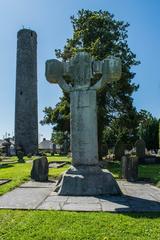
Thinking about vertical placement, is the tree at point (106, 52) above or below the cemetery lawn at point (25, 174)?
above

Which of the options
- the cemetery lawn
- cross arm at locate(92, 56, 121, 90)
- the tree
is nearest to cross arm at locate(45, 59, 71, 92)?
cross arm at locate(92, 56, 121, 90)

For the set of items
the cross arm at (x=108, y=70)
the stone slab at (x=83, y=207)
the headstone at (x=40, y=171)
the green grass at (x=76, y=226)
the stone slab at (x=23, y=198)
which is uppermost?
the cross arm at (x=108, y=70)

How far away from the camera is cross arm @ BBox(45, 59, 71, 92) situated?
8.46 metres

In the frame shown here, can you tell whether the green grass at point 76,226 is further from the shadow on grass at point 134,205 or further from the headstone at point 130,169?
the headstone at point 130,169

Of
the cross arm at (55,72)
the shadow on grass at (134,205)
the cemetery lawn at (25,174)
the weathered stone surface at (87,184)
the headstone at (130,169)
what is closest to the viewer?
the shadow on grass at (134,205)

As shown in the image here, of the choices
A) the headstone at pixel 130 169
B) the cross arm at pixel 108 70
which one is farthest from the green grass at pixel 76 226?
the headstone at pixel 130 169

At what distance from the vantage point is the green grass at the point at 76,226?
14.0 ft

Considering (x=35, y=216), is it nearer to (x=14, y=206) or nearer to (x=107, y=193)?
(x=14, y=206)

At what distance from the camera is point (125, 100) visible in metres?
25.2

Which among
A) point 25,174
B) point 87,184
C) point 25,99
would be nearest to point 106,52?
point 25,174

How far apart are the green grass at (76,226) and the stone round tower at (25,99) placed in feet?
139

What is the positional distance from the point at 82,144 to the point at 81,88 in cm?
137

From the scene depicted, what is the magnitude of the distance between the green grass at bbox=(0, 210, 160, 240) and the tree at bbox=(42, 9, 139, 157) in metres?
17.8

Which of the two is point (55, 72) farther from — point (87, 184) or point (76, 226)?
point (76, 226)
